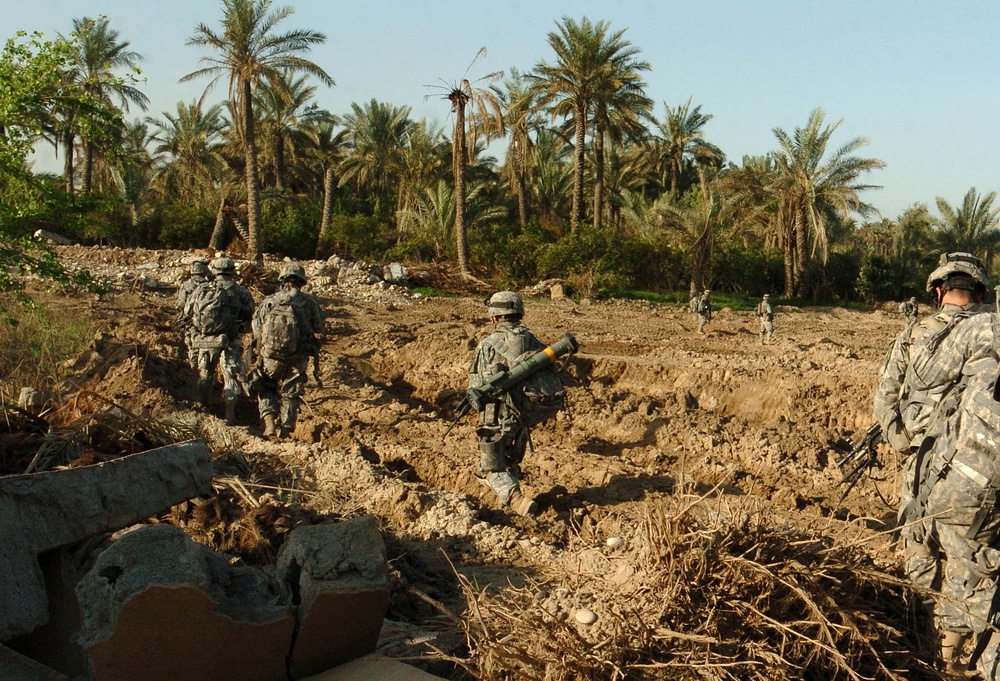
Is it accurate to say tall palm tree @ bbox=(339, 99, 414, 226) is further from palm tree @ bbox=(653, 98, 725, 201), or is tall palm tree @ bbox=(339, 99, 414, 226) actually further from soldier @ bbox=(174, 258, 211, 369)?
soldier @ bbox=(174, 258, 211, 369)

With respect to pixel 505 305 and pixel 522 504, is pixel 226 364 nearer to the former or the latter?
pixel 505 305

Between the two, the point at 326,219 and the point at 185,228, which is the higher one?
the point at 326,219

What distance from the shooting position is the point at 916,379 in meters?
4.54

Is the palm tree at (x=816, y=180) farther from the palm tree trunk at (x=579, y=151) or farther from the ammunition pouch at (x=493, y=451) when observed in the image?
the ammunition pouch at (x=493, y=451)

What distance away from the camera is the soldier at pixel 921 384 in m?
4.13

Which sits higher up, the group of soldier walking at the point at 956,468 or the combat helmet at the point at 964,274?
the combat helmet at the point at 964,274

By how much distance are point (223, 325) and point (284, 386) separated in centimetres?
134

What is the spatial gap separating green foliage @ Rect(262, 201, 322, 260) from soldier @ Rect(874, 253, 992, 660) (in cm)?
2733

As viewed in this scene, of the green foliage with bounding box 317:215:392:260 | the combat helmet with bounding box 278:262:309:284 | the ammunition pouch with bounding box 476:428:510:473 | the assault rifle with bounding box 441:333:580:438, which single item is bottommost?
the ammunition pouch with bounding box 476:428:510:473

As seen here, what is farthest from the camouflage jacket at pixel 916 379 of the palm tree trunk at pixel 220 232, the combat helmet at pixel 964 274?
the palm tree trunk at pixel 220 232

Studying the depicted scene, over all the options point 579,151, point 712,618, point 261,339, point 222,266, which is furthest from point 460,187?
point 712,618

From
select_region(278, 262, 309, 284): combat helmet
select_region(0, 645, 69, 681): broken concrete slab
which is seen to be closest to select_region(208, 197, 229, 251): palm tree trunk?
select_region(278, 262, 309, 284): combat helmet

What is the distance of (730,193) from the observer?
31.5 meters

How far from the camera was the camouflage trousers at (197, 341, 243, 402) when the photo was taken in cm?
1024
